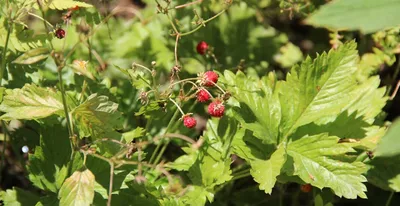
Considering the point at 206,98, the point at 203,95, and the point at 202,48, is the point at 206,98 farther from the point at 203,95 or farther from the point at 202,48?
the point at 202,48

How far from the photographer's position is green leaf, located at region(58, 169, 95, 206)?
1622 millimetres

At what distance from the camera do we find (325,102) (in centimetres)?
204

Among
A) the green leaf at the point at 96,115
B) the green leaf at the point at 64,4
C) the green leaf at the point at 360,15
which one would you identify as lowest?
the green leaf at the point at 96,115

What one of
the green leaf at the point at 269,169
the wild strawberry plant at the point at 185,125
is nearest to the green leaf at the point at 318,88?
the wild strawberry plant at the point at 185,125

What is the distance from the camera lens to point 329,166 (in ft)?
6.29

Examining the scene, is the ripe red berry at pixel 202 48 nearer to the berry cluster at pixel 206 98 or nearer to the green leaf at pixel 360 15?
the berry cluster at pixel 206 98

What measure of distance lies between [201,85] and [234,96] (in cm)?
20

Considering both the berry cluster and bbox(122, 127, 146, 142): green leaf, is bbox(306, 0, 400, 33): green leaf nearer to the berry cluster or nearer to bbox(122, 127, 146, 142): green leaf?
the berry cluster

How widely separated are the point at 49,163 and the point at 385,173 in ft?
3.74

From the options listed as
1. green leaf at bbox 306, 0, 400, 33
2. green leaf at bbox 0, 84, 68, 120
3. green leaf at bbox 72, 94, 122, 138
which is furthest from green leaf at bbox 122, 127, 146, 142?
green leaf at bbox 306, 0, 400, 33

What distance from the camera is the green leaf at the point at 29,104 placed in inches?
69.6

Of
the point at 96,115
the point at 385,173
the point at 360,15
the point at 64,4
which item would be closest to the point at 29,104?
the point at 96,115

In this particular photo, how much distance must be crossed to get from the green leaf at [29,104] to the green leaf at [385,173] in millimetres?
1087

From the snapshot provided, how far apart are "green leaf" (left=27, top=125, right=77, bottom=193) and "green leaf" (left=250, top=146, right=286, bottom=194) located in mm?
576
